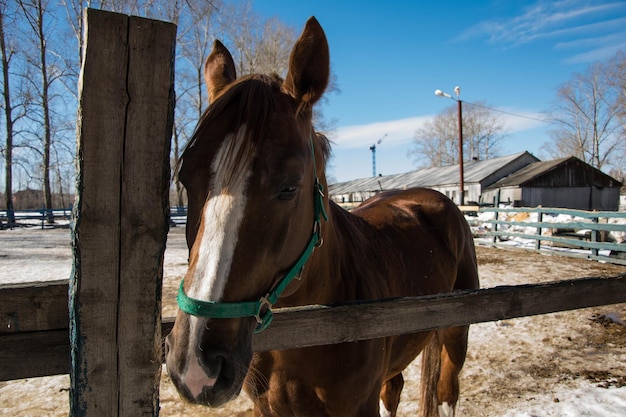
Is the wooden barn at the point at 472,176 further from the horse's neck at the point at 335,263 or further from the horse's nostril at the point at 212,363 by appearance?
the horse's nostril at the point at 212,363

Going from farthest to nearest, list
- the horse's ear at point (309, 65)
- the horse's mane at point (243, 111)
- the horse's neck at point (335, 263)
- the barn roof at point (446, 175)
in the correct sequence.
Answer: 1. the barn roof at point (446, 175)
2. the horse's neck at point (335, 263)
3. the horse's ear at point (309, 65)
4. the horse's mane at point (243, 111)

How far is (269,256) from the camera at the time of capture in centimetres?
124

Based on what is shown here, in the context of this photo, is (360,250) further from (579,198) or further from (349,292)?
(579,198)

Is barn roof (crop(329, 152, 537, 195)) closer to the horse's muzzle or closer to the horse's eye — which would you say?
the horse's eye

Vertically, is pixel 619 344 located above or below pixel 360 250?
below

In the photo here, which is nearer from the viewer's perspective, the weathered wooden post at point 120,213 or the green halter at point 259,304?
the weathered wooden post at point 120,213

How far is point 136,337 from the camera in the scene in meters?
0.98

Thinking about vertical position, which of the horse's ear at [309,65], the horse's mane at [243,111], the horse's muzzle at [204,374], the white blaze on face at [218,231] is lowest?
the horse's muzzle at [204,374]

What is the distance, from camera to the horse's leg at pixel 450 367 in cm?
315

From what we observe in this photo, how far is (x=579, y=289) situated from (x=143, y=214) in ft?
6.83

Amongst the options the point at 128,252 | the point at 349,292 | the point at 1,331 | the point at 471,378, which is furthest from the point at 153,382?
the point at 471,378

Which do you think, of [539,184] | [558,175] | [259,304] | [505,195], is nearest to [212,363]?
[259,304]

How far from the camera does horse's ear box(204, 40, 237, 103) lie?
5.72ft

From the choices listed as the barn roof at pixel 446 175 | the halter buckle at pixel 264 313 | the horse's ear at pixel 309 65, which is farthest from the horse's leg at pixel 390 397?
the barn roof at pixel 446 175
